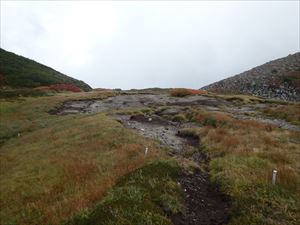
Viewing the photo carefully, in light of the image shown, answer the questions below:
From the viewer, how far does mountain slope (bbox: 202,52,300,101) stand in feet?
230

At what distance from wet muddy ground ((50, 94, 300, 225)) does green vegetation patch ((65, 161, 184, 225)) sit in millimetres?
545

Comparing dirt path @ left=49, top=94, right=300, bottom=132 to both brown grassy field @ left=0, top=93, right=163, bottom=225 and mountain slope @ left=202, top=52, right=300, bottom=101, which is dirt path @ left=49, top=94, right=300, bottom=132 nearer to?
brown grassy field @ left=0, top=93, right=163, bottom=225

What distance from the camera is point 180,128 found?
3089 centimetres

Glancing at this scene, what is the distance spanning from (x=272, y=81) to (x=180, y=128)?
50075 mm

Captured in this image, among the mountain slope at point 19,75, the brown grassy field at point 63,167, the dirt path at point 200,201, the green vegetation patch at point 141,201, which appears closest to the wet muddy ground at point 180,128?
the dirt path at point 200,201

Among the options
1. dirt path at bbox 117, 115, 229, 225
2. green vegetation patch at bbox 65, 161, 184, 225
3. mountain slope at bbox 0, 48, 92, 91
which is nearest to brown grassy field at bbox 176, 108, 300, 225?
dirt path at bbox 117, 115, 229, 225

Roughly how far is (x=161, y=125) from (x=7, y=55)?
103 meters

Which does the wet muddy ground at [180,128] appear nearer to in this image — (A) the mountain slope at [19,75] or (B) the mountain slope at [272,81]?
(B) the mountain slope at [272,81]

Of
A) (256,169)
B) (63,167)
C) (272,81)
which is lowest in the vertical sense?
(63,167)

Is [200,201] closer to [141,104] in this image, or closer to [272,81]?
[141,104]

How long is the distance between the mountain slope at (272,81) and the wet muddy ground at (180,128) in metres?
22.8

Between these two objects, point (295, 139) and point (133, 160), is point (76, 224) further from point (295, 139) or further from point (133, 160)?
point (295, 139)

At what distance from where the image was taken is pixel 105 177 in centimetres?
1562

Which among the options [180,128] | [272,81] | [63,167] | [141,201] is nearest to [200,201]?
[141,201]
